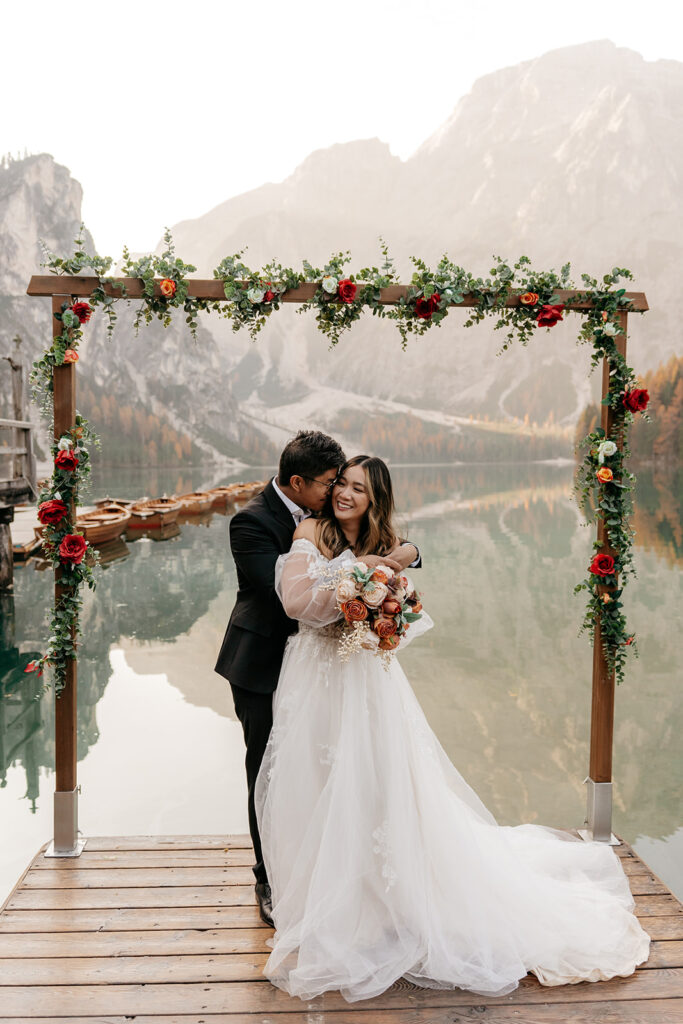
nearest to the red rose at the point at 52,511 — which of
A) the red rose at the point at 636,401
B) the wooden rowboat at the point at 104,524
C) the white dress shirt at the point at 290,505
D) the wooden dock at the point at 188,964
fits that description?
the white dress shirt at the point at 290,505

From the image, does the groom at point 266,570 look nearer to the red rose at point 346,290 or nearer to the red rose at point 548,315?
the red rose at point 346,290

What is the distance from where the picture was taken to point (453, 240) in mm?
110750

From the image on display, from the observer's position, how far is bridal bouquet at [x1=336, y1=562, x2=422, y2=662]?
240 cm

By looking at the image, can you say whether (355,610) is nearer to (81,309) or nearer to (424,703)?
(81,309)

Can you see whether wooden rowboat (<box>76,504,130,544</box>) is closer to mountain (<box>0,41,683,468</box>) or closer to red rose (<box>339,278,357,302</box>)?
red rose (<box>339,278,357,302</box>)

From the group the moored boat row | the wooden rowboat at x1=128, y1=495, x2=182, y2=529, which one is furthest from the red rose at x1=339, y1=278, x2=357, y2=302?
the wooden rowboat at x1=128, y1=495, x2=182, y2=529

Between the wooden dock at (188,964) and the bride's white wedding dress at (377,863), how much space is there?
0.06 m

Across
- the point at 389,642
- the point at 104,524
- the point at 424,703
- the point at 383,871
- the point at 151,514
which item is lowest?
the point at 424,703

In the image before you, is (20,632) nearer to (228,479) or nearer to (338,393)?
(228,479)

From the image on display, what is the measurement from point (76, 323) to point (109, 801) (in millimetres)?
3766

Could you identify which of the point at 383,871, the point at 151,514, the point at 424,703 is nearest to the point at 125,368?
the point at 151,514

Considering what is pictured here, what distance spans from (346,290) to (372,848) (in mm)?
2284

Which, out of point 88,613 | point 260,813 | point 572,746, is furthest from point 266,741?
point 88,613

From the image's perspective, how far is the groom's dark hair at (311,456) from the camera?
2727mm
